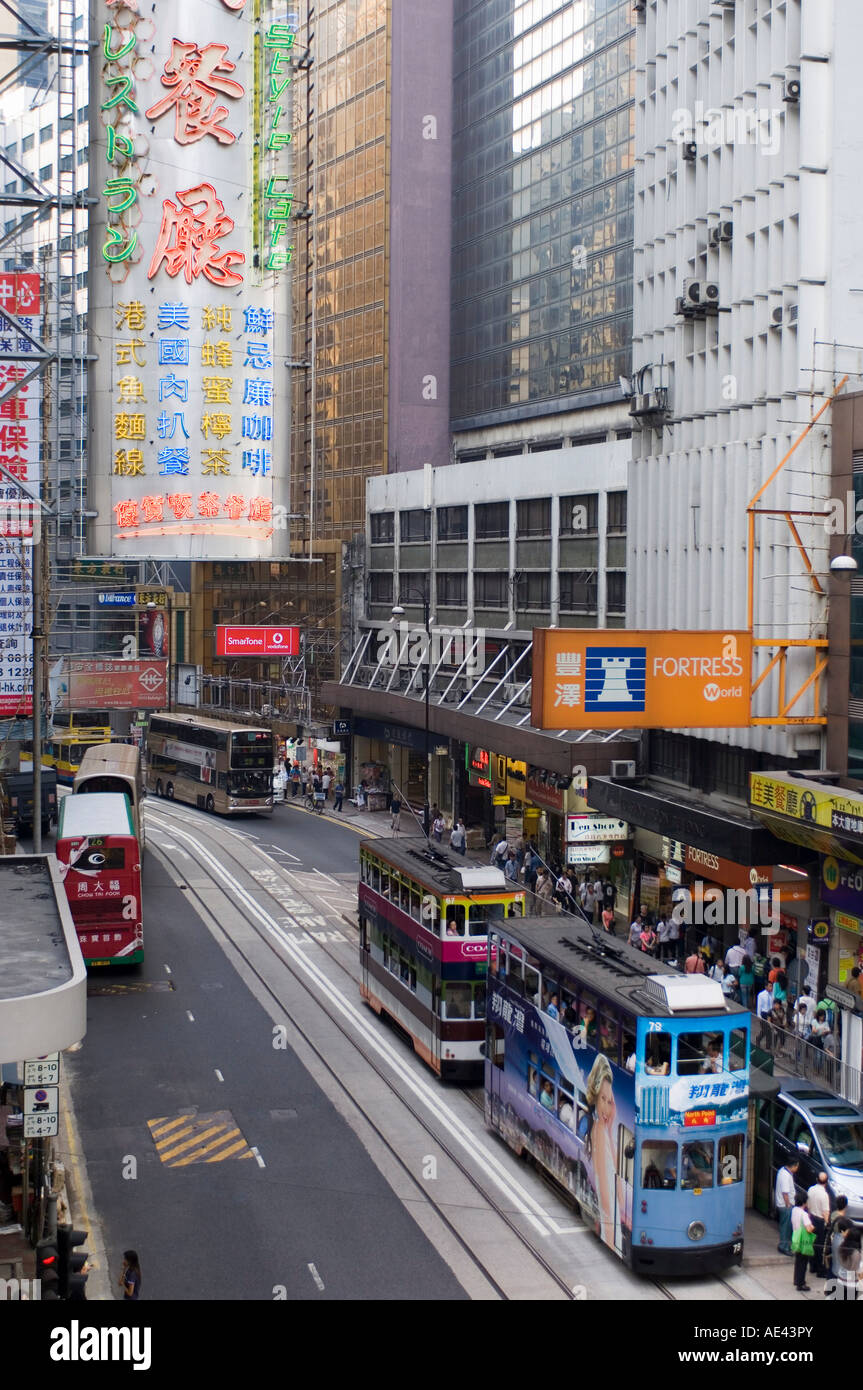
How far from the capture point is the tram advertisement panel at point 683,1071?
55.0ft

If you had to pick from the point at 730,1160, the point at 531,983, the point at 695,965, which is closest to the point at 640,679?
Result: the point at 695,965

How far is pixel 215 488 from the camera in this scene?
92.4ft

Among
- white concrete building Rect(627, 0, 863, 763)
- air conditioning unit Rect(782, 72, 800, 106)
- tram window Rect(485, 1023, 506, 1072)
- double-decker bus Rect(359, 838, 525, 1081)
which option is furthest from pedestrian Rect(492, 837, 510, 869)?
air conditioning unit Rect(782, 72, 800, 106)

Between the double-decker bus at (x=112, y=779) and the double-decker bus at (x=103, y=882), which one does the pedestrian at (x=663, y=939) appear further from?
the double-decker bus at (x=112, y=779)

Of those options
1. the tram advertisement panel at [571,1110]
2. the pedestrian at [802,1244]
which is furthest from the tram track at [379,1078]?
the pedestrian at [802,1244]

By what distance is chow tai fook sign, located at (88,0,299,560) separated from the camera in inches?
1032

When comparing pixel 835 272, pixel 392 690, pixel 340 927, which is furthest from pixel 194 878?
pixel 835 272

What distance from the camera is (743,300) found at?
3139 centimetres

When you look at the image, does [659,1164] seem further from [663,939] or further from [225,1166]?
[663,939]

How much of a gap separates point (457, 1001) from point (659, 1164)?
24.9 feet

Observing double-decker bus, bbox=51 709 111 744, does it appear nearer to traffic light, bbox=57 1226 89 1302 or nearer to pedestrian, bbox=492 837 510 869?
pedestrian, bbox=492 837 510 869

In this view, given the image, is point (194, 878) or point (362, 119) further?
point (362, 119)

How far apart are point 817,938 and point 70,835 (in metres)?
15.0

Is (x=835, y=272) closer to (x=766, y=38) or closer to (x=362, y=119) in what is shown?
(x=766, y=38)
